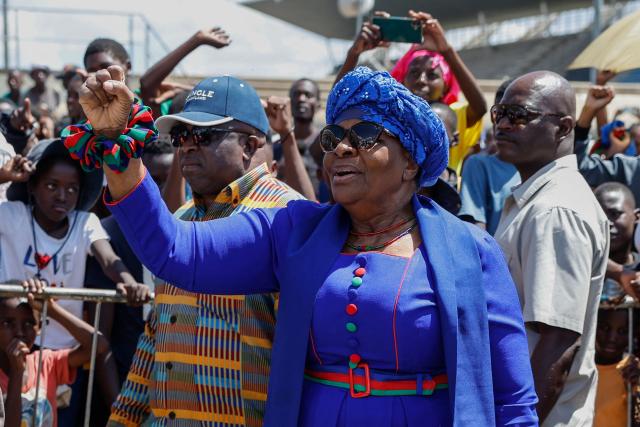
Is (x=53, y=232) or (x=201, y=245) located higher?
(x=201, y=245)

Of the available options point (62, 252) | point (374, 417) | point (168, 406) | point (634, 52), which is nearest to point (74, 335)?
point (62, 252)

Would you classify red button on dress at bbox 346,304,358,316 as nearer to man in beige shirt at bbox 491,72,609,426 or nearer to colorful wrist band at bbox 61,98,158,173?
colorful wrist band at bbox 61,98,158,173

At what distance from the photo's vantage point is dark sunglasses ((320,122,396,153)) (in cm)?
317

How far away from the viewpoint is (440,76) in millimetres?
6672

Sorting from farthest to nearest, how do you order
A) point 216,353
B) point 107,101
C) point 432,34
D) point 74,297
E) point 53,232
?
point 432,34 < point 53,232 < point 74,297 < point 216,353 < point 107,101

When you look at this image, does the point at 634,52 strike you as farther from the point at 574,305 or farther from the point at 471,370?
the point at 471,370

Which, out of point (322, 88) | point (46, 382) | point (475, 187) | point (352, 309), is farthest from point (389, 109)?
point (322, 88)

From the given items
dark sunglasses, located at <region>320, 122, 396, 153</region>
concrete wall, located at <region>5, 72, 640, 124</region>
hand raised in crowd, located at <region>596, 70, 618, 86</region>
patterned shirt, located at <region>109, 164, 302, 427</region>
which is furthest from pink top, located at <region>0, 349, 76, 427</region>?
concrete wall, located at <region>5, 72, 640, 124</region>

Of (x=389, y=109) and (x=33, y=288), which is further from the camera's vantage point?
(x=33, y=288)

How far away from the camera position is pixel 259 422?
3758 millimetres

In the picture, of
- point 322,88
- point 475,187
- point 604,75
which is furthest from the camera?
point 322,88

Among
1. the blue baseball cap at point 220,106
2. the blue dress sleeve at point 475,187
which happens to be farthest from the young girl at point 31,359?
the blue dress sleeve at point 475,187

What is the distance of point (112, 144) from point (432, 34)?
3877 millimetres

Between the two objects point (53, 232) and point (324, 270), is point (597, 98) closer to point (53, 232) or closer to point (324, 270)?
point (53, 232)
